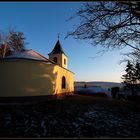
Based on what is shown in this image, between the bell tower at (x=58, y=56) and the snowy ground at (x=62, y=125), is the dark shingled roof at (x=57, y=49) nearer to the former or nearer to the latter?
the bell tower at (x=58, y=56)

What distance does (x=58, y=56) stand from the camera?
117 feet

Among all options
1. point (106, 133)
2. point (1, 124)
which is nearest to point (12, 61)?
point (1, 124)

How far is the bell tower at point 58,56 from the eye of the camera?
35.2 meters

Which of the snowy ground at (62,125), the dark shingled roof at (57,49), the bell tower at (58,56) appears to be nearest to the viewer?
the snowy ground at (62,125)

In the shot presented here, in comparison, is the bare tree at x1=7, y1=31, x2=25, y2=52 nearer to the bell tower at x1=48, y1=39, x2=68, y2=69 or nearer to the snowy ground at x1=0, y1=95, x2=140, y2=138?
the bell tower at x1=48, y1=39, x2=68, y2=69

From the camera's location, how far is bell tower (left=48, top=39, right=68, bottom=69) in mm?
35219

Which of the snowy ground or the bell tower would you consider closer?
the snowy ground

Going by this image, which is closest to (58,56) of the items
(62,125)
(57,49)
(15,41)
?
(57,49)

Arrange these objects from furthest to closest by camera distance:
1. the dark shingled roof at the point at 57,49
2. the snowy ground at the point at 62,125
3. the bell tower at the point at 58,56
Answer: the dark shingled roof at the point at 57,49 → the bell tower at the point at 58,56 → the snowy ground at the point at 62,125

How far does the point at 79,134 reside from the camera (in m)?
9.65

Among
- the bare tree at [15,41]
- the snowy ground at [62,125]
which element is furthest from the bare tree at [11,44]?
the snowy ground at [62,125]

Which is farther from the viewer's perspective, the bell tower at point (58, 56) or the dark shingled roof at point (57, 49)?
the dark shingled roof at point (57, 49)

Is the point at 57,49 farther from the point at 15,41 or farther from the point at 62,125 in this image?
the point at 62,125

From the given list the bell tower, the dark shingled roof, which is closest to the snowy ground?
the bell tower
